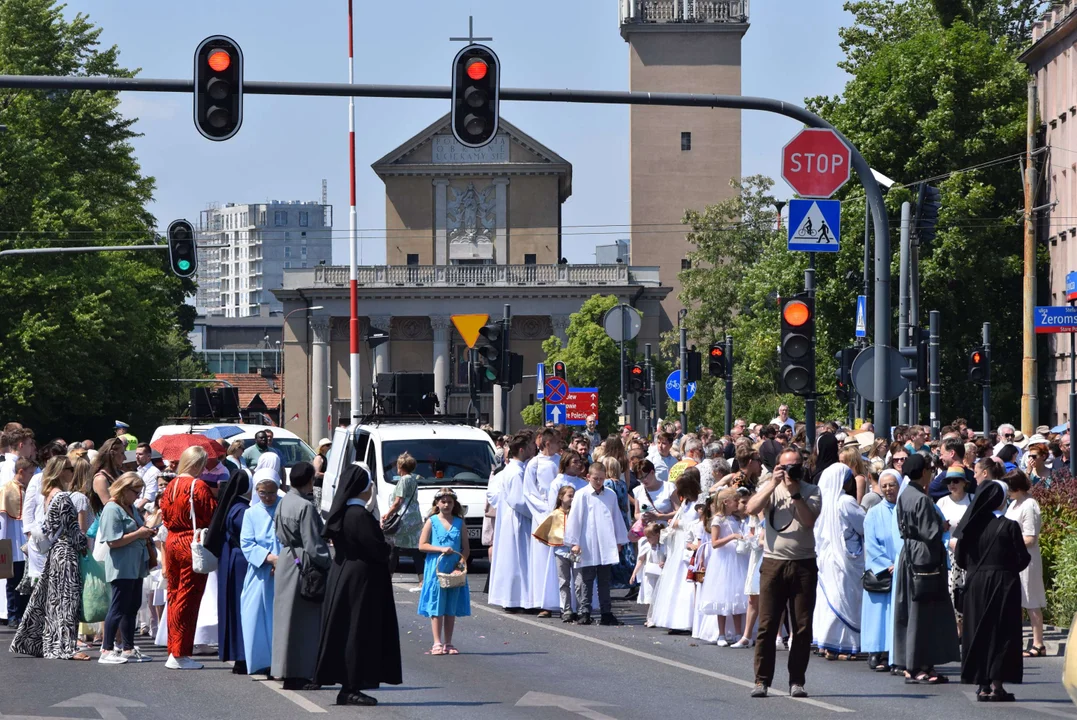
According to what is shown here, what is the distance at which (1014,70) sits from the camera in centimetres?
5116

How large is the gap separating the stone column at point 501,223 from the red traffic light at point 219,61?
278ft

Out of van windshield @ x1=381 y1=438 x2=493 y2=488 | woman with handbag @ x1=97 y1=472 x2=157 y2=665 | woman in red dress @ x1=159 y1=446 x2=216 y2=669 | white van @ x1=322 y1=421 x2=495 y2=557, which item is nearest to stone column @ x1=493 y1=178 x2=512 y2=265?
white van @ x1=322 y1=421 x2=495 y2=557

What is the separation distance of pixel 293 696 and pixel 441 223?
88706mm

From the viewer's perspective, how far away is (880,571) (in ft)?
44.3

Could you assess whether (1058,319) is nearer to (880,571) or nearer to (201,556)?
(880,571)

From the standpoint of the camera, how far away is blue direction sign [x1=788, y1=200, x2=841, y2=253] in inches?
689

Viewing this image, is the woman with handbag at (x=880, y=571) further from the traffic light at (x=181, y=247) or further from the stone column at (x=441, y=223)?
the stone column at (x=441, y=223)

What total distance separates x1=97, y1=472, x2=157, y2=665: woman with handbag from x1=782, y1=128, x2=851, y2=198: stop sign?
22.6 feet

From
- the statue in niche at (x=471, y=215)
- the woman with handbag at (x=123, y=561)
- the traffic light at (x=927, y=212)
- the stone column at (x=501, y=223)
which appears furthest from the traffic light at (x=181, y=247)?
the statue in niche at (x=471, y=215)

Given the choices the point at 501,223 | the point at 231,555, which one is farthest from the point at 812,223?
the point at 501,223

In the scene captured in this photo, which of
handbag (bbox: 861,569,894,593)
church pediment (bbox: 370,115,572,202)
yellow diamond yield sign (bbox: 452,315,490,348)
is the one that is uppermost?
church pediment (bbox: 370,115,572,202)

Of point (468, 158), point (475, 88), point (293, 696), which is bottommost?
point (293, 696)

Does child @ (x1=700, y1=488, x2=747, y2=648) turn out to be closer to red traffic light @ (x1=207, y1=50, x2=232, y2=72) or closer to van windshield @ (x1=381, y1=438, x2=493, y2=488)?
red traffic light @ (x1=207, y1=50, x2=232, y2=72)

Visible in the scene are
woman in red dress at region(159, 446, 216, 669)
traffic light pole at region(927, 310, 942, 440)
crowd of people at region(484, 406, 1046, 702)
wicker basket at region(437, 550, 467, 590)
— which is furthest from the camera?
traffic light pole at region(927, 310, 942, 440)
